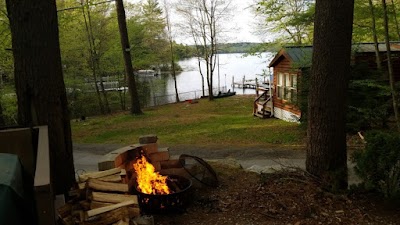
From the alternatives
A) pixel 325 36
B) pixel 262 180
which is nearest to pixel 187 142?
pixel 262 180

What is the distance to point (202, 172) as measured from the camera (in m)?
5.90

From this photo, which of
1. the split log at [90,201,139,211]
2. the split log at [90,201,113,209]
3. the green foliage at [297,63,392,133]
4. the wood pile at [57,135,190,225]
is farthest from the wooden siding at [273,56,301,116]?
the split log at [90,201,113,209]

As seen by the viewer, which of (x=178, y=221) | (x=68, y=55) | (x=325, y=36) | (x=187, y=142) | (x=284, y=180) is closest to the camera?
(x=178, y=221)

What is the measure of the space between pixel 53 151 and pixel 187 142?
8.42 meters

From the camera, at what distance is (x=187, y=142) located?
12.6 meters

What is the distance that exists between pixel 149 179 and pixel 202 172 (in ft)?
3.46

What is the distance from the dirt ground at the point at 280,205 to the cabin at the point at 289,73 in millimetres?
8493

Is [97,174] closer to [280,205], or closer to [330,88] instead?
[280,205]

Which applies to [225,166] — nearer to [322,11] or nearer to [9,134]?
[322,11]

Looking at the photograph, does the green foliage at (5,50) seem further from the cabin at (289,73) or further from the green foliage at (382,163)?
the green foliage at (382,163)

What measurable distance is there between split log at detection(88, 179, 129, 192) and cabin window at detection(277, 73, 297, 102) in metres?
13.9

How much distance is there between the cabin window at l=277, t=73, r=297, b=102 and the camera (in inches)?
688

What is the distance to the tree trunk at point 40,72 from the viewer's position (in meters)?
4.08

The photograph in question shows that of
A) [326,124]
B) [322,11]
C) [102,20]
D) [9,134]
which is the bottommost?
[326,124]
